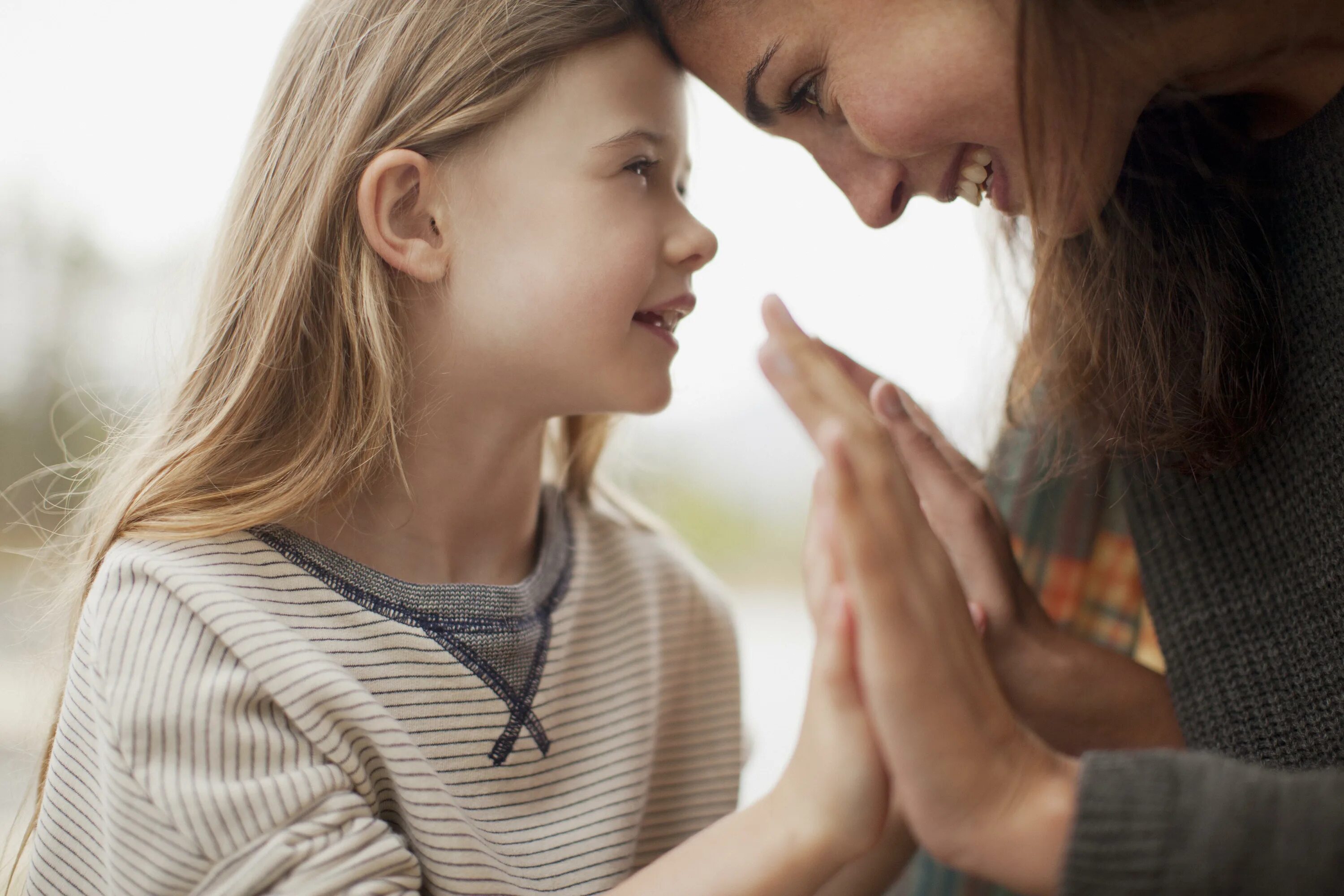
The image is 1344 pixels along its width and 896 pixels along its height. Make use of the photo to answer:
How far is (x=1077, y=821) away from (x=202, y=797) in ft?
1.93

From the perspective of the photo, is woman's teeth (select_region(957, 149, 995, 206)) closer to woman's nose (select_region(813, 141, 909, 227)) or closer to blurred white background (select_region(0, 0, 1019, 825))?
woman's nose (select_region(813, 141, 909, 227))

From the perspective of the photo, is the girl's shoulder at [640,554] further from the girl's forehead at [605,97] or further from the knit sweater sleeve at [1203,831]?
the knit sweater sleeve at [1203,831]

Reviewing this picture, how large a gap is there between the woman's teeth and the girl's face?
25 cm

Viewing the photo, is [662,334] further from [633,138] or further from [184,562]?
[184,562]

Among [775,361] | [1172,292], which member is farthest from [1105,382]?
→ [775,361]

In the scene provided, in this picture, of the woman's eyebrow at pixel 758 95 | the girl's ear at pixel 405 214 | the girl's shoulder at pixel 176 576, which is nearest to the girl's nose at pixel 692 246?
the woman's eyebrow at pixel 758 95

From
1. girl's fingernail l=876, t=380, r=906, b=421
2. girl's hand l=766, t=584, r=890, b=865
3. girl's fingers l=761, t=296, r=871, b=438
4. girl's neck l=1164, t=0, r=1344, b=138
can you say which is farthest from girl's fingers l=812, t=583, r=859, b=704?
girl's neck l=1164, t=0, r=1344, b=138

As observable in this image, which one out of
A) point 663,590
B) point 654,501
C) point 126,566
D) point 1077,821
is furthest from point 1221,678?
point 126,566

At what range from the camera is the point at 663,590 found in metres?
1.15

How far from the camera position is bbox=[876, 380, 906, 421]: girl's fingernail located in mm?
958

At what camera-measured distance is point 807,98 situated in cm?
94

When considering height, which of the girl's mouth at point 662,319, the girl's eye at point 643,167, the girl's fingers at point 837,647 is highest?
the girl's eye at point 643,167

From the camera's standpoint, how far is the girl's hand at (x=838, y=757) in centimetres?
69

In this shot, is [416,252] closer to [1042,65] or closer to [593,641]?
[593,641]
